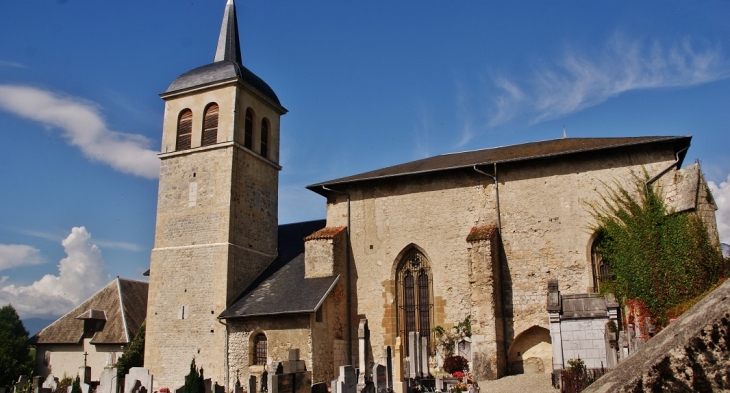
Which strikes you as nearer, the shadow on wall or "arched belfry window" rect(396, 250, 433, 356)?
the shadow on wall

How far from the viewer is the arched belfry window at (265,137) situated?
25188mm

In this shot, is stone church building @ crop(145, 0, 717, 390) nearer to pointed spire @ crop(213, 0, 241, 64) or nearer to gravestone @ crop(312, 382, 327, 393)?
pointed spire @ crop(213, 0, 241, 64)

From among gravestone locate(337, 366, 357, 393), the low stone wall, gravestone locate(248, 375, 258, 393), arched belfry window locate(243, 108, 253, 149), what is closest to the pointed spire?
arched belfry window locate(243, 108, 253, 149)

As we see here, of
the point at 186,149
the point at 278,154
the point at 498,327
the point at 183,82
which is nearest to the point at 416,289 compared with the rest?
the point at 498,327

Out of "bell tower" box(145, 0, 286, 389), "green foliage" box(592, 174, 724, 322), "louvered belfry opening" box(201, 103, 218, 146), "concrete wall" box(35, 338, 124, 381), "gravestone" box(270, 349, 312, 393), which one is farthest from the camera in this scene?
"concrete wall" box(35, 338, 124, 381)

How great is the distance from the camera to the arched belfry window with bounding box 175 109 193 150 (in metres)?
24.1

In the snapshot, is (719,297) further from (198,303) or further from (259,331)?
(198,303)

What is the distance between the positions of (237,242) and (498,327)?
389 inches

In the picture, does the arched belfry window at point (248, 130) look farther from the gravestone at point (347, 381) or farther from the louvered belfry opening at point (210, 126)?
the gravestone at point (347, 381)

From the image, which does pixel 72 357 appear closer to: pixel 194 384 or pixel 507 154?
pixel 194 384

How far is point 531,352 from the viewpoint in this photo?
19.0 m

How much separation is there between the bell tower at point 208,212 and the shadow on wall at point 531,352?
9477 mm

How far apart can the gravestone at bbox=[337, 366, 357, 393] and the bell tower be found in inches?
377

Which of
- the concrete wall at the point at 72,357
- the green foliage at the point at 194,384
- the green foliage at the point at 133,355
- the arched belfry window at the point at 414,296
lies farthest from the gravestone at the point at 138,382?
the concrete wall at the point at 72,357
